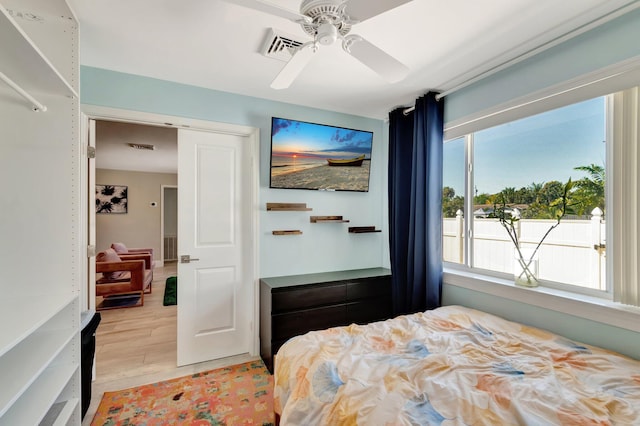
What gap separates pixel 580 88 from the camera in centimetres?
170

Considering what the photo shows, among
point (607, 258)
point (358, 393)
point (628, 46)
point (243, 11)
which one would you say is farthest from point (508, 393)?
point (243, 11)

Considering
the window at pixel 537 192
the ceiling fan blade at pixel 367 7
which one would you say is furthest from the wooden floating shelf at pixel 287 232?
the ceiling fan blade at pixel 367 7

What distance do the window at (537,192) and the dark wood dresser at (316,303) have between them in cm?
80

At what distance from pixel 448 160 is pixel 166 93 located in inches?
103

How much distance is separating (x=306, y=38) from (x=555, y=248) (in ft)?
7.30

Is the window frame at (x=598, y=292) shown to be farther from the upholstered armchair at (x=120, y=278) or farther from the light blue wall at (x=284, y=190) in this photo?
the upholstered armchair at (x=120, y=278)

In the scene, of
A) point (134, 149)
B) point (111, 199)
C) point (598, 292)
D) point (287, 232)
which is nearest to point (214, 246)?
point (287, 232)

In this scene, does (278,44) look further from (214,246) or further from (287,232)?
(214,246)

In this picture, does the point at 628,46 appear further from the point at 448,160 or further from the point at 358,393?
the point at 358,393

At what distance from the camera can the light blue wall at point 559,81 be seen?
1539 mm

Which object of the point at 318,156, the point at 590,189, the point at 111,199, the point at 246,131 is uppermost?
the point at 246,131

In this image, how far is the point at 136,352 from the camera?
2729mm

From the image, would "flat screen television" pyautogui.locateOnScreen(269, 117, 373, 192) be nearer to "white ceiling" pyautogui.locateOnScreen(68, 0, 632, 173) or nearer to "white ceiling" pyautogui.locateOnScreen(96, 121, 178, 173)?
"white ceiling" pyautogui.locateOnScreen(68, 0, 632, 173)

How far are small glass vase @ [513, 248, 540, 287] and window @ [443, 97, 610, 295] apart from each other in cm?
5
